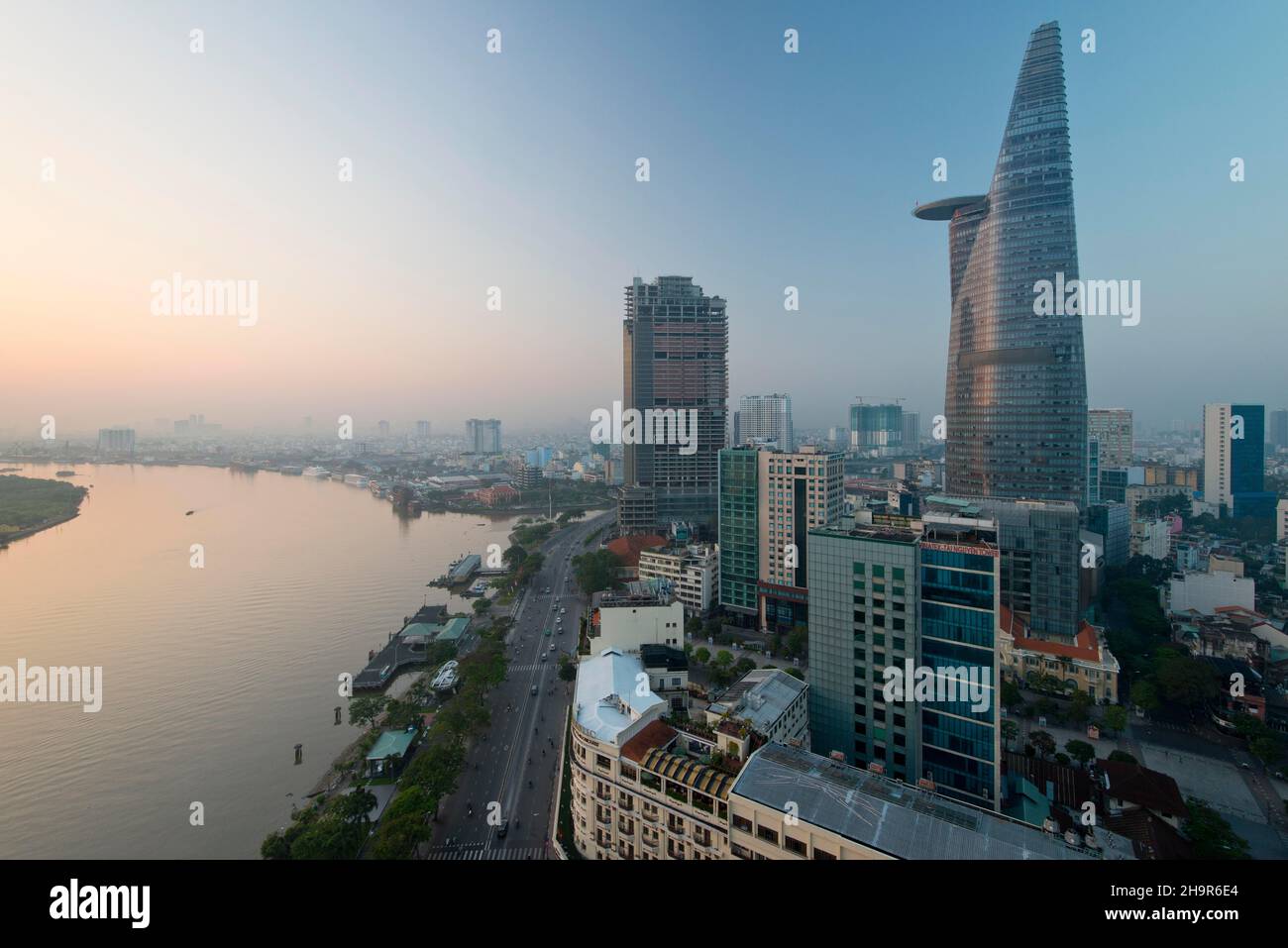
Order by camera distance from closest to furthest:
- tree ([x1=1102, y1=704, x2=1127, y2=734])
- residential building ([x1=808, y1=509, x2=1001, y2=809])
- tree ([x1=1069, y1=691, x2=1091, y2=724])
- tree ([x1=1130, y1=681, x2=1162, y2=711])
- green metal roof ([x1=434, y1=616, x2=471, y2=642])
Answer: residential building ([x1=808, y1=509, x2=1001, y2=809]), tree ([x1=1102, y1=704, x2=1127, y2=734]), tree ([x1=1069, y1=691, x2=1091, y2=724]), tree ([x1=1130, y1=681, x2=1162, y2=711]), green metal roof ([x1=434, y1=616, x2=471, y2=642])

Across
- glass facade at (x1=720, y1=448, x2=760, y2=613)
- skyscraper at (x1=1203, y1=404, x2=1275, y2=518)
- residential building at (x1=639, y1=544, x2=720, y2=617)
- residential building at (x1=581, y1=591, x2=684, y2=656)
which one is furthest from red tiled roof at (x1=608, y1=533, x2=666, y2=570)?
skyscraper at (x1=1203, y1=404, x2=1275, y2=518)

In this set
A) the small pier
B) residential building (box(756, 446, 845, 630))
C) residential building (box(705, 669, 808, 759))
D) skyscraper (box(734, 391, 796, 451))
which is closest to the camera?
residential building (box(705, 669, 808, 759))

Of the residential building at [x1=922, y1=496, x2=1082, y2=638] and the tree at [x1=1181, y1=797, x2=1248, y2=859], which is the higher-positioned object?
the residential building at [x1=922, y1=496, x2=1082, y2=638]

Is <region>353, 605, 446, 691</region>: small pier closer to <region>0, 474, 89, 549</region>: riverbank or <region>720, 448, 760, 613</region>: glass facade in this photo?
<region>720, 448, 760, 613</region>: glass facade

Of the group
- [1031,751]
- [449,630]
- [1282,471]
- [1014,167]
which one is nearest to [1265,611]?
[1031,751]

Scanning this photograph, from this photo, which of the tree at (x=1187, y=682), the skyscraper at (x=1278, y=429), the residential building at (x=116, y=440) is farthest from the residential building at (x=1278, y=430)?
the residential building at (x=116, y=440)
